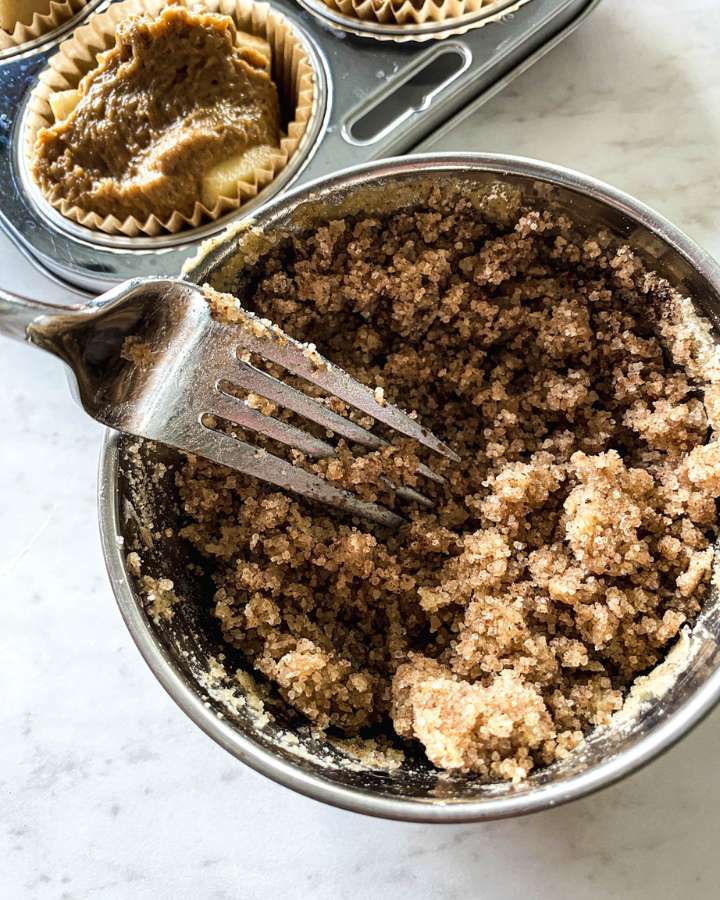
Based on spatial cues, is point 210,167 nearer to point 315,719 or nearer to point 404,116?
point 404,116

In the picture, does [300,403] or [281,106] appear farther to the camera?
[281,106]

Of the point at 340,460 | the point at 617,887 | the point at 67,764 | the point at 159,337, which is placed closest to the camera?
the point at 159,337

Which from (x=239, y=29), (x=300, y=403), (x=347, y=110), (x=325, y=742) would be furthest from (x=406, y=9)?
(x=325, y=742)

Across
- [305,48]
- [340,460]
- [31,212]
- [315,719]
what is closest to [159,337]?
[340,460]

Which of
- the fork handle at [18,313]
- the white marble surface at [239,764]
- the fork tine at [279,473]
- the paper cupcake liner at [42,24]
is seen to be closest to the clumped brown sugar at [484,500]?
the fork tine at [279,473]

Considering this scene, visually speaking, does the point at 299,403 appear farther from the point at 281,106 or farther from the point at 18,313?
the point at 281,106

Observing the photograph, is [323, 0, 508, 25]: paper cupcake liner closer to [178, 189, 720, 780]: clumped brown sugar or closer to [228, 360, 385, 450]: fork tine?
[178, 189, 720, 780]: clumped brown sugar
